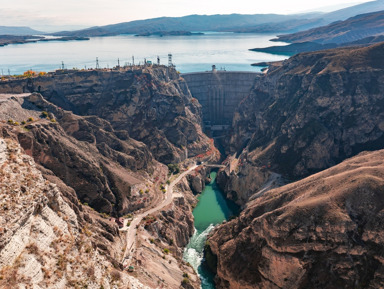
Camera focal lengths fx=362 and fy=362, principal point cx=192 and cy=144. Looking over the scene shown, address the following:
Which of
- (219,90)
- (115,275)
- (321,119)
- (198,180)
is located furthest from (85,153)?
→ (219,90)

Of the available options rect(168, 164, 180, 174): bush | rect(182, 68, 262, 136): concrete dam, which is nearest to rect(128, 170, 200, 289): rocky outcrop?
rect(168, 164, 180, 174): bush

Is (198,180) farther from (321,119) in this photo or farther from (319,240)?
(319,240)

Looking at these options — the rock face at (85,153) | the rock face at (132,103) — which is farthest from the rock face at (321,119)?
the rock face at (85,153)

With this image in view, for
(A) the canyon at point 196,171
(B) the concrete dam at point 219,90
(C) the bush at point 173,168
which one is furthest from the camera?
(B) the concrete dam at point 219,90

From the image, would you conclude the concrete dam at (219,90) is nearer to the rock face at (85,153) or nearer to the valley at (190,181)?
the valley at (190,181)

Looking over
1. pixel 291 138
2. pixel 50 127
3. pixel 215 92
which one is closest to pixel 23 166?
pixel 50 127

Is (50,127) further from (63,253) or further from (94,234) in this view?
(63,253)

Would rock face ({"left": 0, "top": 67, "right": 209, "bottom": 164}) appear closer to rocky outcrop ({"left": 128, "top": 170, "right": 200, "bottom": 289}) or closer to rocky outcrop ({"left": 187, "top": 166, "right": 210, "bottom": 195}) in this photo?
rocky outcrop ({"left": 187, "top": 166, "right": 210, "bottom": 195})
